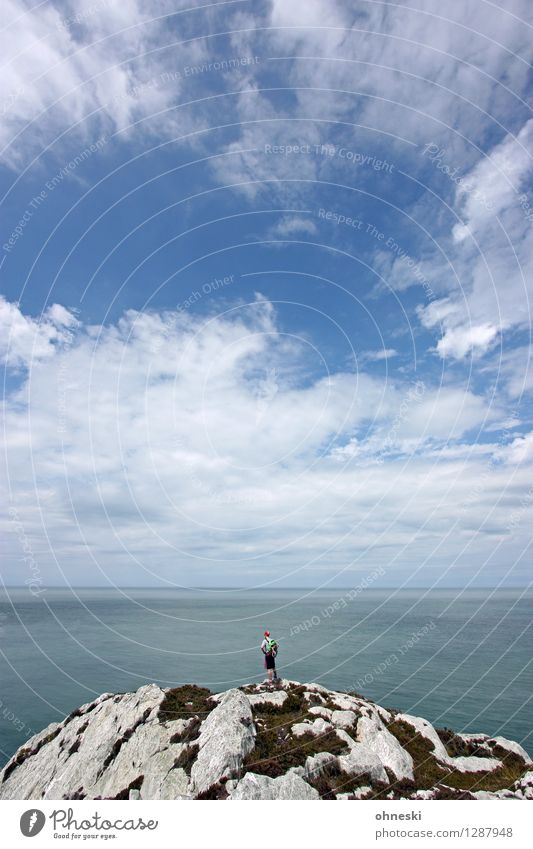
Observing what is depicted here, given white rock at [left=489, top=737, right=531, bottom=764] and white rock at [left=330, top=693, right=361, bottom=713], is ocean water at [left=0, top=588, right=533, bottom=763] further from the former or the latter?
white rock at [left=330, top=693, right=361, bottom=713]

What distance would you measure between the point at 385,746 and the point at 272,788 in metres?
6.81

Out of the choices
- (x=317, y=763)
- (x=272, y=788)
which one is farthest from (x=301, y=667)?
(x=272, y=788)

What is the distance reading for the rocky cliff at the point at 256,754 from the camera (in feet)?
57.1

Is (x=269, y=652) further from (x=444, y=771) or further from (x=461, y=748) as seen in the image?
(x=461, y=748)

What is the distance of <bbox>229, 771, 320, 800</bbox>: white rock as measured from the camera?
15953 mm

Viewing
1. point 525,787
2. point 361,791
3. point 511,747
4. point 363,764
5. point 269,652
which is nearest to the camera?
point 361,791

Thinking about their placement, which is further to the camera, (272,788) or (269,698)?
(269,698)

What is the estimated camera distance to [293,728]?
2097 cm

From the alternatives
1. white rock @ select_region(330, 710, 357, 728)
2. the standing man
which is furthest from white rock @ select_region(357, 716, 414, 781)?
the standing man

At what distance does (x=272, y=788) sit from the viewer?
16.2 meters

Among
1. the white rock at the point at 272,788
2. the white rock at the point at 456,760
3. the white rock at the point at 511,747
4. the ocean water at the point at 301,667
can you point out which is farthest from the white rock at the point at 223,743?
the ocean water at the point at 301,667

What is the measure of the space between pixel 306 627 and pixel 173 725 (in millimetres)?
115534

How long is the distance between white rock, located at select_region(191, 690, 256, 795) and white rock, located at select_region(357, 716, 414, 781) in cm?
570

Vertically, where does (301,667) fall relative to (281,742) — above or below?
below
